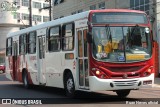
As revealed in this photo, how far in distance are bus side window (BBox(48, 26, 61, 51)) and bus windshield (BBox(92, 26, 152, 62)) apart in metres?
3.12

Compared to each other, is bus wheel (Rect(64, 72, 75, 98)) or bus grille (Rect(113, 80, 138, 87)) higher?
bus grille (Rect(113, 80, 138, 87))

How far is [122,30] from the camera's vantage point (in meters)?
14.3

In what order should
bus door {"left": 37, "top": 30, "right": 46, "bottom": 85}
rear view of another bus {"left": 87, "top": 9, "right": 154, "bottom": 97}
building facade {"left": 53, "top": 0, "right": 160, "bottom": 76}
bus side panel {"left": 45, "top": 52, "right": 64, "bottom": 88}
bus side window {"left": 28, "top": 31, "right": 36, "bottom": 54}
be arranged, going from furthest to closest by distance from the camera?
building facade {"left": 53, "top": 0, "right": 160, "bottom": 76}, bus side window {"left": 28, "top": 31, "right": 36, "bottom": 54}, bus door {"left": 37, "top": 30, "right": 46, "bottom": 85}, bus side panel {"left": 45, "top": 52, "right": 64, "bottom": 88}, rear view of another bus {"left": 87, "top": 9, "right": 154, "bottom": 97}

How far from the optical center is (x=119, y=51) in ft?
45.8

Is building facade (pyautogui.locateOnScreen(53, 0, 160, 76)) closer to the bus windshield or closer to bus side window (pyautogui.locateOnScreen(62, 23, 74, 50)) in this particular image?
bus side window (pyautogui.locateOnScreen(62, 23, 74, 50))

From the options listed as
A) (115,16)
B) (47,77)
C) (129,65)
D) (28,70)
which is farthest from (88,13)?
(28,70)

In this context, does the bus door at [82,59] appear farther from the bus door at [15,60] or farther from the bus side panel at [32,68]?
the bus door at [15,60]

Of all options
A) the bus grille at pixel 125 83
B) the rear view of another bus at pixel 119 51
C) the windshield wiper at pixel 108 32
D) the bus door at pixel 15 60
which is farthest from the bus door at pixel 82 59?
the bus door at pixel 15 60

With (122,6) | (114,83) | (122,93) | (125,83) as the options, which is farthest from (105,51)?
(122,6)

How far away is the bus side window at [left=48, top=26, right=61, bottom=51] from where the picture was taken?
1693 centimetres

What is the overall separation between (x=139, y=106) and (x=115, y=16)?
3.36 meters

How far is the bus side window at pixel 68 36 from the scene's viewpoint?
1555 cm

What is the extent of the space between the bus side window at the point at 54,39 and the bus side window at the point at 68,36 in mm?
538


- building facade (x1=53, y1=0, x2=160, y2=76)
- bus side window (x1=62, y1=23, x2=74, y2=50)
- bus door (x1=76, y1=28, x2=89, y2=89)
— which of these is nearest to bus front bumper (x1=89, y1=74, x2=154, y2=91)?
bus door (x1=76, y1=28, x2=89, y2=89)
